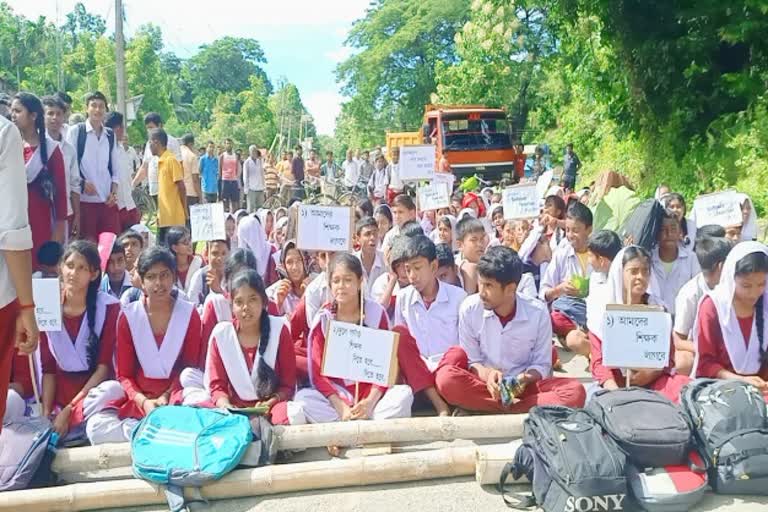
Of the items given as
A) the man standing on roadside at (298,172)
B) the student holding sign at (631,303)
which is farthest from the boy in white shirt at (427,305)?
the man standing on roadside at (298,172)

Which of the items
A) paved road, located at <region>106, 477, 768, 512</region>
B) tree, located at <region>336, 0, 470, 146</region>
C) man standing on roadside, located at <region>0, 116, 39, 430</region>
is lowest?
paved road, located at <region>106, 477, 768, 512</region>

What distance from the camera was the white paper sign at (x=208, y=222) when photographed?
6113mm

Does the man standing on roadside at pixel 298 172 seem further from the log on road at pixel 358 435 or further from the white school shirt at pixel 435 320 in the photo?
the log on road at pixel 358 435

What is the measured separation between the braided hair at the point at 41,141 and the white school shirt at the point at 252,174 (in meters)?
10.6

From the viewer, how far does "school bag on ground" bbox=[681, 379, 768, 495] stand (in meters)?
3.51

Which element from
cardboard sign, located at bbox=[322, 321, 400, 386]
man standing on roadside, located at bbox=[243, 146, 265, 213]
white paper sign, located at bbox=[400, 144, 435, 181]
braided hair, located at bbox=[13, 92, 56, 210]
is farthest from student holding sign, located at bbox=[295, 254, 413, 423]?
man standing on roadside, located at bbox=[243, 146, 265, 213]

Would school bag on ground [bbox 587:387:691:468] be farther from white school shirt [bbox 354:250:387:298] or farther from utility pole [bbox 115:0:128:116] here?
utility pole [bbox 115:0:128:116]

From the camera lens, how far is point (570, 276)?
650cm

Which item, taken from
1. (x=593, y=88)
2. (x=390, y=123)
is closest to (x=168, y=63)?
(x=390, y=123)

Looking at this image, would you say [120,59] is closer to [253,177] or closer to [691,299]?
[253,177]

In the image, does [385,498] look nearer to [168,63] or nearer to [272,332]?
[272,332]

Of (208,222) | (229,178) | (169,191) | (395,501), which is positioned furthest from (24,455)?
(229,178)

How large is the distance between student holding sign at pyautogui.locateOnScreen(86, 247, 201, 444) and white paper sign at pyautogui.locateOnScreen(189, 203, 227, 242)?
62.1 inches

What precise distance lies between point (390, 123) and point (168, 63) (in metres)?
41.7
